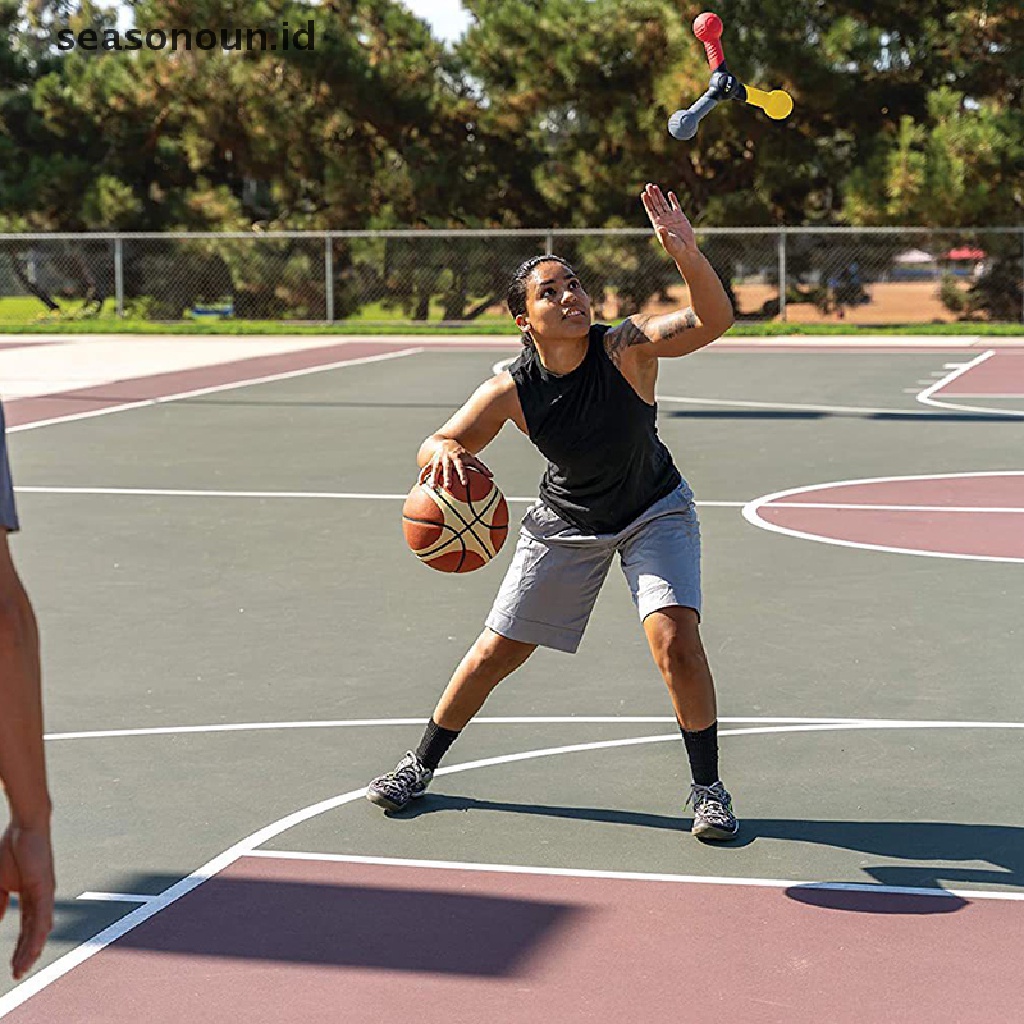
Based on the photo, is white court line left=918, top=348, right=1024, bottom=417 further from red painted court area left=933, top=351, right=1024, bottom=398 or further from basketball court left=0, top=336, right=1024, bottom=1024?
basketball court left=0, top=336, right=1024, bottom=1024

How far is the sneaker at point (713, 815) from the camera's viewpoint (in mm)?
6309

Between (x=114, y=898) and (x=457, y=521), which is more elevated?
(x=457, y=521)

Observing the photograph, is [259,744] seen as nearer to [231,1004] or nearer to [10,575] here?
[231,1004]

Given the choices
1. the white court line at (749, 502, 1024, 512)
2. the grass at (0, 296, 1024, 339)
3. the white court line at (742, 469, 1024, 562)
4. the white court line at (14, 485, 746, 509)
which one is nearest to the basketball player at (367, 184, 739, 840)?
the white court line at (742, 469, 1024, 562)

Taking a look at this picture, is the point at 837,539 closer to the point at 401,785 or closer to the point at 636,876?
the point at 401,785

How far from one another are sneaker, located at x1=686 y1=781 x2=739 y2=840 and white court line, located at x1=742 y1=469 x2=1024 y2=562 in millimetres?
5580

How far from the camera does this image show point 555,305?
21.2 ft

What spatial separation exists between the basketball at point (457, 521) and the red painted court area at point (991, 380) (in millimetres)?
16631

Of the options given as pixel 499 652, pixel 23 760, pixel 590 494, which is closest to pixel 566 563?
pixel 590 494

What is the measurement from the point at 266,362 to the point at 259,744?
72.6 ft

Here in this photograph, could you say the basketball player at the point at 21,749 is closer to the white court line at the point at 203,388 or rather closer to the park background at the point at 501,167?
the white court line at the point at 203,388

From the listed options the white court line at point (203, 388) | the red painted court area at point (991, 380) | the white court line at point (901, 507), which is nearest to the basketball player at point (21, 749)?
the white court line at point (901, 507)

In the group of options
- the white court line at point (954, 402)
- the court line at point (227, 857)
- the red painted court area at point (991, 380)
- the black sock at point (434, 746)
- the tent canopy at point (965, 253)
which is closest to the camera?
the court line at point (227, 857)

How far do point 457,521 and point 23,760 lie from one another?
380cm
